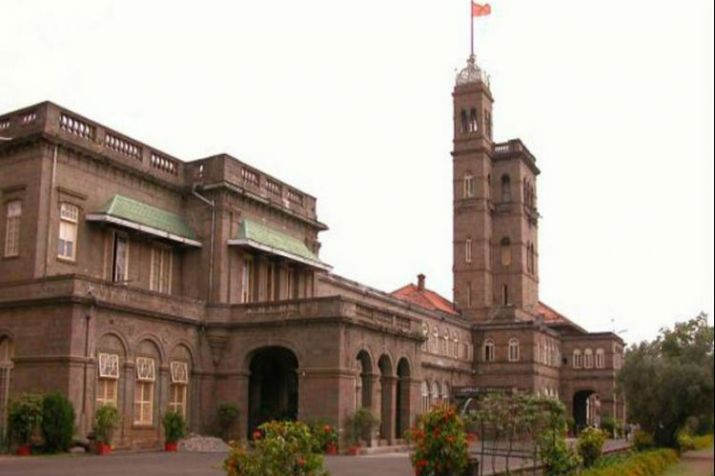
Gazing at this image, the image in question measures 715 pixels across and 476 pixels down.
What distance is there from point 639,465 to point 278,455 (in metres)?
15.3

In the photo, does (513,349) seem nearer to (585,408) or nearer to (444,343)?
(444,343)

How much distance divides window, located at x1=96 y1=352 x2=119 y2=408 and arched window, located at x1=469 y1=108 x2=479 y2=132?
45.6 metres

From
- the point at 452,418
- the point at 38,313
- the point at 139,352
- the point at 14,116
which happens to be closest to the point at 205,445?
the point at 139,352

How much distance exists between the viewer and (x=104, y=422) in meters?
28.7

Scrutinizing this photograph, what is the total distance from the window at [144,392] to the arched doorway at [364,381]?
7743mm

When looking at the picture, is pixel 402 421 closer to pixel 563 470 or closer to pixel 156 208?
pixel 156 208

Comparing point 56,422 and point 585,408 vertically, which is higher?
point 56,422

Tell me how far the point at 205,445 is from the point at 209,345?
4.22 m

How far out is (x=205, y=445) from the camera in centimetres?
3262

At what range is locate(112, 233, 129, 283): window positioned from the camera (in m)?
33.6

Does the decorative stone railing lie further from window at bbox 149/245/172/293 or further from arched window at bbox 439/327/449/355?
arched window at bbox 439/327/449/355

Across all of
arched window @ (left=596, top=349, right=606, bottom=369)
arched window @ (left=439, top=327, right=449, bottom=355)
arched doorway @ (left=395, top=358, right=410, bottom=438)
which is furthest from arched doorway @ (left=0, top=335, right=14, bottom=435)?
arched window @ (left=596, top=349, right=606, bottom=369)

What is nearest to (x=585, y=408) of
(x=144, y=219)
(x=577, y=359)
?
(x=577, y=359)

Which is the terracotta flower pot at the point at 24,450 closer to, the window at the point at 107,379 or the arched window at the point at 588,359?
the window at the point at 107,379
